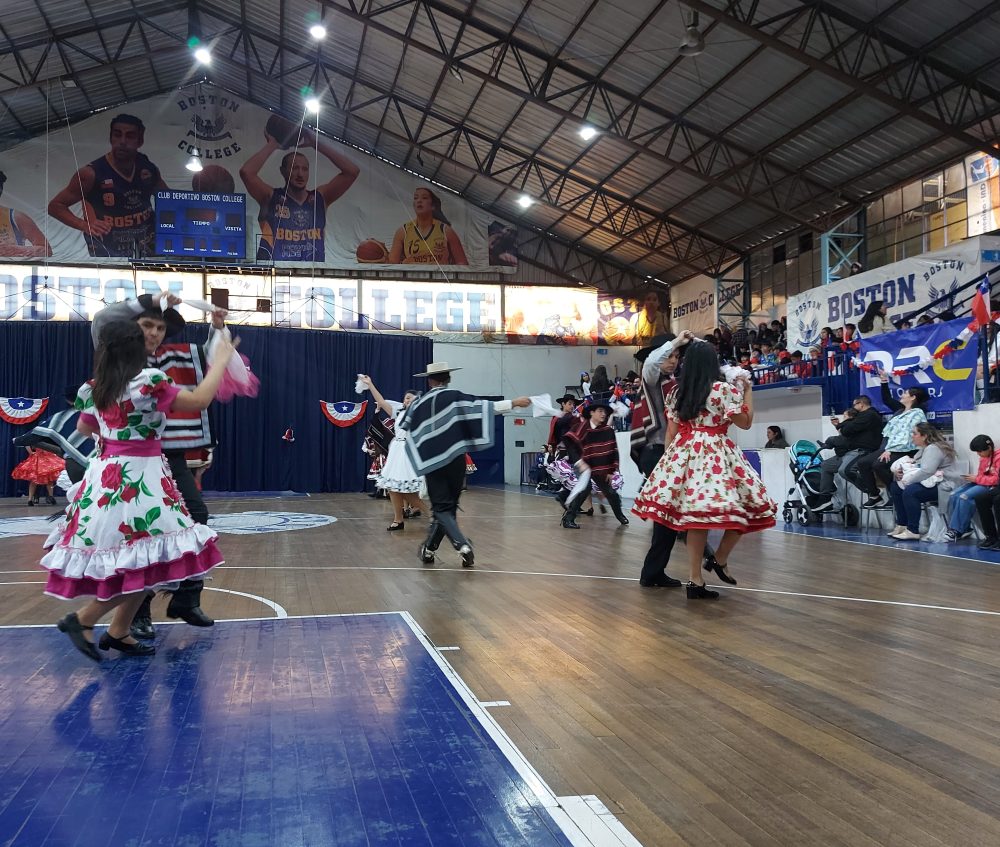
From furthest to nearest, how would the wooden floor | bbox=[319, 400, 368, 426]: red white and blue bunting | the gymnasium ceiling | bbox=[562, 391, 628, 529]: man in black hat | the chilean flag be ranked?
bbox=[319, 400, 368, 426]: red white and blue bunting < the gymnasium ceiling < bbox=[562, 391, 628, 529]: man in black hat < the chilean flag < the wooden floor

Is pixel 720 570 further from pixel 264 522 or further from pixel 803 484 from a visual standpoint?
pixel 264 522

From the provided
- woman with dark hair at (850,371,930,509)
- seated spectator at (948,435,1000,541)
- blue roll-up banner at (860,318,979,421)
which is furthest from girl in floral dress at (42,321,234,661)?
blue roll-up banner at (860,318,979,421)

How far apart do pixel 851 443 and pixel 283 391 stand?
1250 cm

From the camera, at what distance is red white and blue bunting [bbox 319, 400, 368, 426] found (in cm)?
1783

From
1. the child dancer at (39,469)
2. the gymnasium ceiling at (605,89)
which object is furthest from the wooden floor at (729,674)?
the gymnasium ceiling at (605,89)

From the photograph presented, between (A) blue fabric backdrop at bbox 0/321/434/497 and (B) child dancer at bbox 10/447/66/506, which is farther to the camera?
(A) blue fabric backdrop at bbox 0/321/434/497

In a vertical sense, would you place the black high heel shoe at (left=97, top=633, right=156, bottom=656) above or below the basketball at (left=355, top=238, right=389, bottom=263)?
below

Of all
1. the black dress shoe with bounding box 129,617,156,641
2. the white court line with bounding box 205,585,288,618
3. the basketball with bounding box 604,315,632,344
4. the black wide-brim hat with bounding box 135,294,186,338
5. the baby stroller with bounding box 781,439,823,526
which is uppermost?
the basketball with bounding box 604,315,632,344

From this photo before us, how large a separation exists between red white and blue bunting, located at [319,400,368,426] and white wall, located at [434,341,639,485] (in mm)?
3755

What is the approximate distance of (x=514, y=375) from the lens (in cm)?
2188

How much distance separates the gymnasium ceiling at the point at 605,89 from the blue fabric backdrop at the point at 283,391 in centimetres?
491

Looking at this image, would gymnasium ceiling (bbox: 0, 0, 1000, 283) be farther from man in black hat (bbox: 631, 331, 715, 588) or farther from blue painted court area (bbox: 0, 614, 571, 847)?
blue painted court area (bbox: 0, 614, 571, 847)

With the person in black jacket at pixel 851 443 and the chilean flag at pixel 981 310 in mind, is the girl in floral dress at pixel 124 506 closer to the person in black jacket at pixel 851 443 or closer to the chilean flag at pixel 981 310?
the chilean flag at pixel 981 310

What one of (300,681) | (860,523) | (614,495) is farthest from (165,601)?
(860,523)
